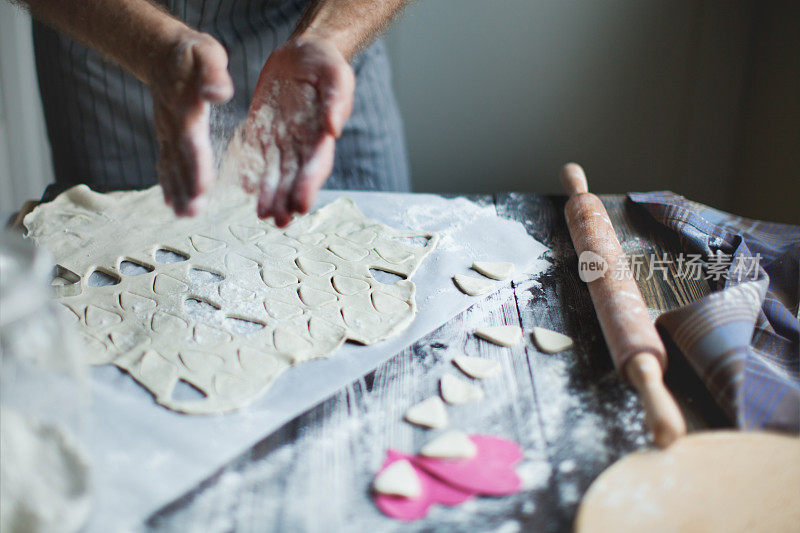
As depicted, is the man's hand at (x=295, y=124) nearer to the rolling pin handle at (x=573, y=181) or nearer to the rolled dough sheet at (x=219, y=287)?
the rolled dough sheet at (x=219, y=287)

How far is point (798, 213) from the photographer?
188 cm

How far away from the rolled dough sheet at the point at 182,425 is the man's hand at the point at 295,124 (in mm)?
201

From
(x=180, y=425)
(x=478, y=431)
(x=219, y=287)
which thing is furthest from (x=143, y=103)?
(x=478, y=431)

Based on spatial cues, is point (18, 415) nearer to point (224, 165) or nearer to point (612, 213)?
point (224, 165)

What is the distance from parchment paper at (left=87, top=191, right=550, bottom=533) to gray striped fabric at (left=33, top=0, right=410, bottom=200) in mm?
495

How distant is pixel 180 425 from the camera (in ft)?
2.14

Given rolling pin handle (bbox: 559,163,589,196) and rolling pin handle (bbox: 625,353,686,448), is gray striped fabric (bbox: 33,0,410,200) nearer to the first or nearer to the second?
rolling pin handle (bbox: 559,163,589,196)

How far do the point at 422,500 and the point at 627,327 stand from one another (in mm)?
324

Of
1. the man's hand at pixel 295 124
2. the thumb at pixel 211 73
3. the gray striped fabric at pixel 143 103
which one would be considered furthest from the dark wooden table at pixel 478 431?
the gray striped fabric at pixel 143 103

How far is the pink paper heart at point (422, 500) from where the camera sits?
563 mm

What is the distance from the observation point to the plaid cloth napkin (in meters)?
0.69

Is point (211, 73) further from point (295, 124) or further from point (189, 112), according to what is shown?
point (295, 124)

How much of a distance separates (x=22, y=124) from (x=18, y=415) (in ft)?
6.00

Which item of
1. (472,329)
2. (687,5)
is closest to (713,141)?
(687,5)
